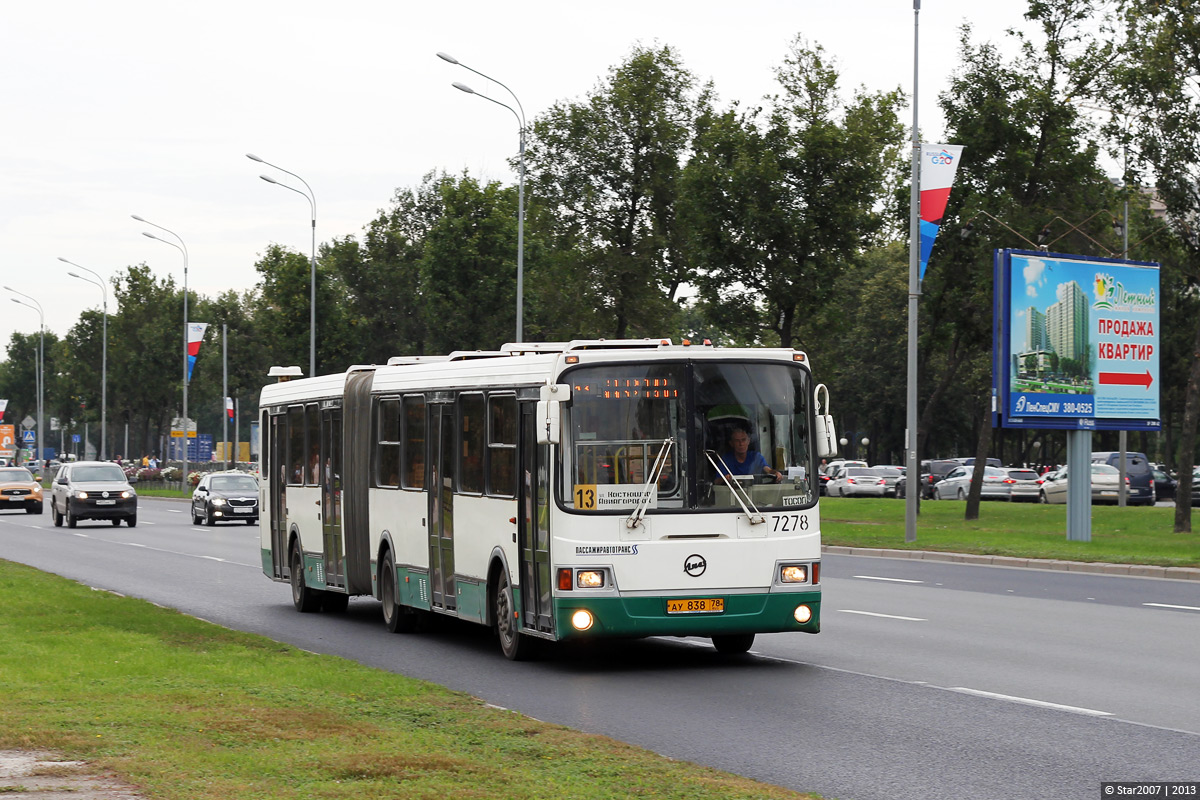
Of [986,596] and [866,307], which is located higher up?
[866,307]

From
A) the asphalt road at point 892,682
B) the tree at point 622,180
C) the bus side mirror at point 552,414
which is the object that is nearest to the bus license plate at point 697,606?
the asphalt road at point 892,682

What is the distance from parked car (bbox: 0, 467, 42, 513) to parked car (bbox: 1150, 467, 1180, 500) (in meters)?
38.4

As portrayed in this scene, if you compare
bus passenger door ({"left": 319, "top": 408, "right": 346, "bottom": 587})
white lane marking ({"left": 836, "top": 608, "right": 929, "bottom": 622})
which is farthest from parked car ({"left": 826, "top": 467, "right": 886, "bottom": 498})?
bus passenger door ({"left": 319, "top": 408, "right": 346, "bottom": 587})

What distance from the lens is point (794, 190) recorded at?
42188 mm

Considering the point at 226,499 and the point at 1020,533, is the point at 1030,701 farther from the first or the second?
the point at 226,499

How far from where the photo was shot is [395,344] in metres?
80.8

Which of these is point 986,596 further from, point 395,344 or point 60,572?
point 395,344

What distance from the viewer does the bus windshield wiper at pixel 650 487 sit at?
13352mm

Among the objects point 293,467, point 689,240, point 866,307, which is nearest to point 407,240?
point 866,307

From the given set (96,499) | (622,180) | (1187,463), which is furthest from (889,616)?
(622,180)

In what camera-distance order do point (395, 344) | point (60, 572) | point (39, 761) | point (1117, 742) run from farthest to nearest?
1. point (395, 344)
2. point (60, 572)
3. point (1117, 742)
4. point (39, 761)

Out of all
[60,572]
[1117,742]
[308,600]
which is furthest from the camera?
[60,572]

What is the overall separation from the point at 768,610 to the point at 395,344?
6817cm

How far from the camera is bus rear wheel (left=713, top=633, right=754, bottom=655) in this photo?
14.8m
